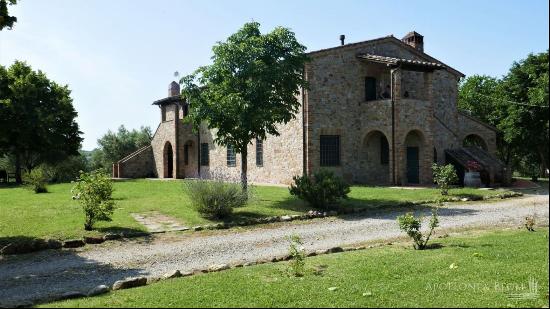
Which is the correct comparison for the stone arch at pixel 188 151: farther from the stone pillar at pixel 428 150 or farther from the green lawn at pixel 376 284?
the green lawn at pixel 376 284

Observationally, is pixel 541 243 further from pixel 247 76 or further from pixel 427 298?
pixel 247 76

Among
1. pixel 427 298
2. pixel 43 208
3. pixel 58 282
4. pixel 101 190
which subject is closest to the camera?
pixel 427 298

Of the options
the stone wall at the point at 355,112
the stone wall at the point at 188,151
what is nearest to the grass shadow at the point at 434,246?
the stone wall at the point at 355,112

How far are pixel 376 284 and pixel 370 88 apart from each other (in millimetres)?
20863

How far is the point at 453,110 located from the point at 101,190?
78.0 ft

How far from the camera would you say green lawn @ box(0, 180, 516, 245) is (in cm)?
1256

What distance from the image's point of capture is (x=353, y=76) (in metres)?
25.6

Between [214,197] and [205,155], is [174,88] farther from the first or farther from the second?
[214,197]

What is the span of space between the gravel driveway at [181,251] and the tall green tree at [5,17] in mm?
5196

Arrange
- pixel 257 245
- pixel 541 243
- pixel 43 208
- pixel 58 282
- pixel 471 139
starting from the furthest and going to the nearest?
pixel 471 139 < pixel 43 208 < pixel 257 245 < pixel 541 243 < pixel 58 282

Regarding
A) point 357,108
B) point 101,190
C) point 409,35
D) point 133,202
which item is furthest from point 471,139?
point 101,190

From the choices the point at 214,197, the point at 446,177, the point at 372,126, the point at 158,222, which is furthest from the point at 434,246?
the point at 372,126

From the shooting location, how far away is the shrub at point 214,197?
576 inches

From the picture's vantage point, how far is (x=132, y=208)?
55.7ft
